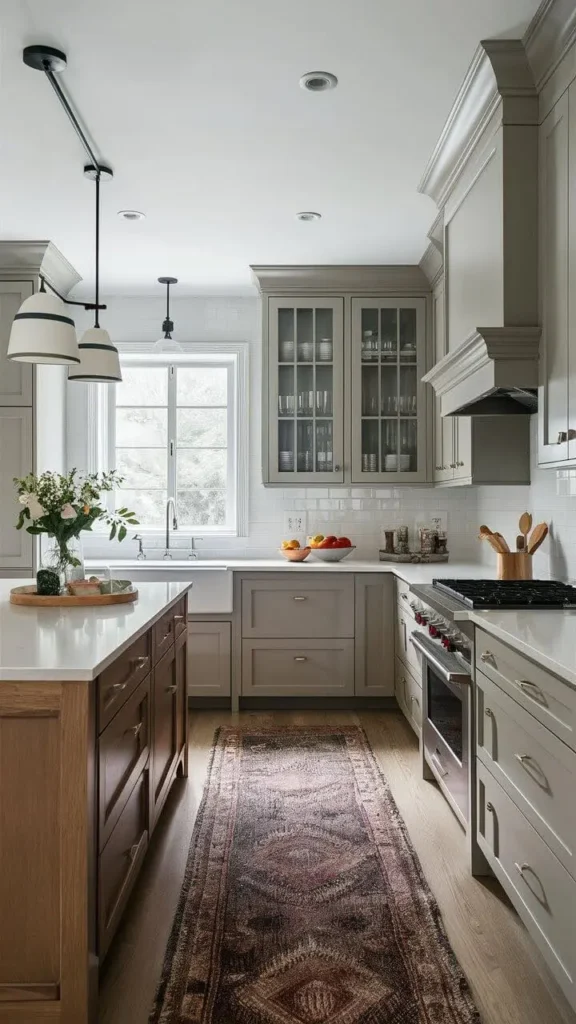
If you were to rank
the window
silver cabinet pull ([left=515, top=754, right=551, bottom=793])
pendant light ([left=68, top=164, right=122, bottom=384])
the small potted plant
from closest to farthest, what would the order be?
silver cabinet pull ([left=515, top=754, right=551, bottom=793]) → the small potted plant → pendant light ([left=68, top=164, right=122, bottom=384]) → the window

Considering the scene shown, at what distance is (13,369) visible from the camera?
4.55 metres

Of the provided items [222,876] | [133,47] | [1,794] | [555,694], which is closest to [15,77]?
[133,47]

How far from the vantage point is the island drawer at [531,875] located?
1674 millimetres

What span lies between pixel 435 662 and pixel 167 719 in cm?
104

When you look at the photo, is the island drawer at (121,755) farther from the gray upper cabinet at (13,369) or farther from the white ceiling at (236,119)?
the gray upper cabinet at (13,369)

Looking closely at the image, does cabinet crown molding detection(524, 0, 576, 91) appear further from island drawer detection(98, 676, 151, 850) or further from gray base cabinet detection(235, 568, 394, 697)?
gray base cabinet detection(235, 568, 394, 697)

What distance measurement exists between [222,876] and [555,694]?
55.7 inches

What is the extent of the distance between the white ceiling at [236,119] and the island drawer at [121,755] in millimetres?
2031

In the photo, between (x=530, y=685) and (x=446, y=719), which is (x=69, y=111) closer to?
(x=530, y=685)

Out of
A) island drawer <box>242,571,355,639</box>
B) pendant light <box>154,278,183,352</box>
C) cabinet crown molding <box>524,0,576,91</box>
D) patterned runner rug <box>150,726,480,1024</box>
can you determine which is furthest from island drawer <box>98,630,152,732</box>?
pendant light <box>154,278,183,352</box>

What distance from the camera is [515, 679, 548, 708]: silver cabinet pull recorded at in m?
1.84

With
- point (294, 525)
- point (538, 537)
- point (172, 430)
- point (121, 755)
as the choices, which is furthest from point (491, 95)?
point (172, 430)

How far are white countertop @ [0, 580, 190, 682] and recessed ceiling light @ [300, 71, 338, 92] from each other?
6.17ft

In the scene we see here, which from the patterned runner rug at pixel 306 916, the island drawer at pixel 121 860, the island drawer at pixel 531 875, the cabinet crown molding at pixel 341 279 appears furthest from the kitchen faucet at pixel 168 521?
the island drawer at pixel 531 875
